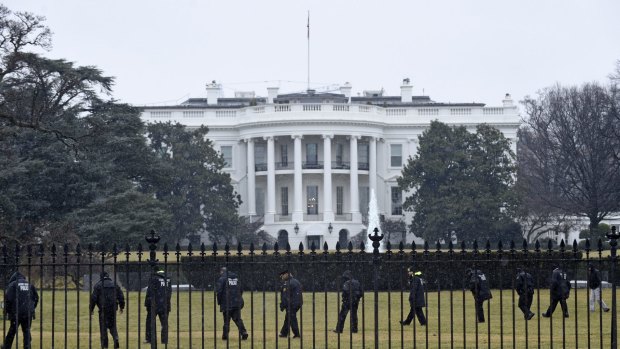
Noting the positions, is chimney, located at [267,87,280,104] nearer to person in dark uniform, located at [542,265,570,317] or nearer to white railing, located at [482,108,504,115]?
white railing, located at [482,108,504,115]

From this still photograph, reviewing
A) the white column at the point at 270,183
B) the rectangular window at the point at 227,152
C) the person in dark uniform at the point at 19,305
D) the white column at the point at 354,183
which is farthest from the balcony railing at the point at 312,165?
the person in dark uniform at the point at 19,305

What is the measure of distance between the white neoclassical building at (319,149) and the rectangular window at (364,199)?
0.07m

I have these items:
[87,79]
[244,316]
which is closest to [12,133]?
[244,316]

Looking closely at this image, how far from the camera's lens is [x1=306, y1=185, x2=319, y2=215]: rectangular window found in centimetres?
9994

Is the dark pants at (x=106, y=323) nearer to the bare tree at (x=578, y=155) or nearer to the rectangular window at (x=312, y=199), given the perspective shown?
the bare tree at (x=578, y=155)

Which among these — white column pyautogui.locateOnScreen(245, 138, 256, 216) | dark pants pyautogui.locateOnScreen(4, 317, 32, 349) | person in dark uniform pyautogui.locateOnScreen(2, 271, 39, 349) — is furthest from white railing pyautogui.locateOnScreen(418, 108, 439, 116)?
dark pants pyautogui.locateOnScreen(4, 317, 32, 349)

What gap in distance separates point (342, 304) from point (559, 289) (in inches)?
158

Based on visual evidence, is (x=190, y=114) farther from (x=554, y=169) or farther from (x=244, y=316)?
(x=244, y=316)

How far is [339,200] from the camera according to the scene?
3981 inches

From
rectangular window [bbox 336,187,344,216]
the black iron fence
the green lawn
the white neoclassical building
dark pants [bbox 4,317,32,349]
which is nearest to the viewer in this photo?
the black iron fence

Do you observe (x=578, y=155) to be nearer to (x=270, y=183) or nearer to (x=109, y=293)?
(x=270, y=183)

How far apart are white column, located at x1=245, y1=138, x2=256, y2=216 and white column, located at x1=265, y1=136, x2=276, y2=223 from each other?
133 cm

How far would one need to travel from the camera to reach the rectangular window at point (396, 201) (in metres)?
99.8

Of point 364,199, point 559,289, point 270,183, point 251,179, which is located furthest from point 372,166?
point 559,289
